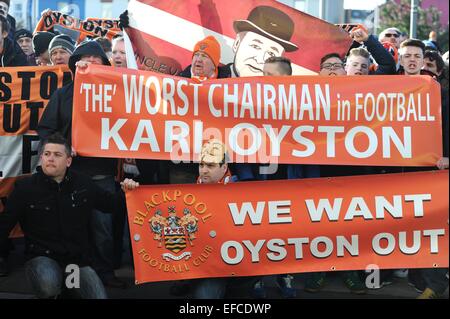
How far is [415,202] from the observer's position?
18.0ft

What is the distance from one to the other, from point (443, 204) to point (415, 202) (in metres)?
0.19

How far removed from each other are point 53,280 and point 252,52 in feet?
7.82

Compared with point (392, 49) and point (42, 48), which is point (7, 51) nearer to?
point (42, 48)

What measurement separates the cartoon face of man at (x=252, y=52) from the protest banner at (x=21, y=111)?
1400 millimetres

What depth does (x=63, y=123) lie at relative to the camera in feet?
19.8

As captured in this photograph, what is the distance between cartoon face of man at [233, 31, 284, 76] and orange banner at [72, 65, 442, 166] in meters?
0.71

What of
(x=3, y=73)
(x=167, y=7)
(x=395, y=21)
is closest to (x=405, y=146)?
(x=167, y=7)

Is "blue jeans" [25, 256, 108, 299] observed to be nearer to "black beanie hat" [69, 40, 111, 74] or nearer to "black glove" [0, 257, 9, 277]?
"black glove" [0, 257, 9, 277]

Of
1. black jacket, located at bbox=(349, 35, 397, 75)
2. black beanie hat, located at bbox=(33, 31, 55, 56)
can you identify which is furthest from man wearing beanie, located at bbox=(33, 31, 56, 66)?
black jacket, located at bbox=(349, 35, 397, 75)

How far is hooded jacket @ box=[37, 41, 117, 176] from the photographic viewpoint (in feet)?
19.7

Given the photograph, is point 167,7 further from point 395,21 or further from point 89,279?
point 395,21

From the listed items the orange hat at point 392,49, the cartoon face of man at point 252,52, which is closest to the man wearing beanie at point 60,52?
the cartoon face of man at point 252,52

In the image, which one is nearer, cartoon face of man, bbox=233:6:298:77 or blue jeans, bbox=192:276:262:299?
blue jeans, bbox=192:276:262:299

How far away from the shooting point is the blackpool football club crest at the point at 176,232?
18.0ft
